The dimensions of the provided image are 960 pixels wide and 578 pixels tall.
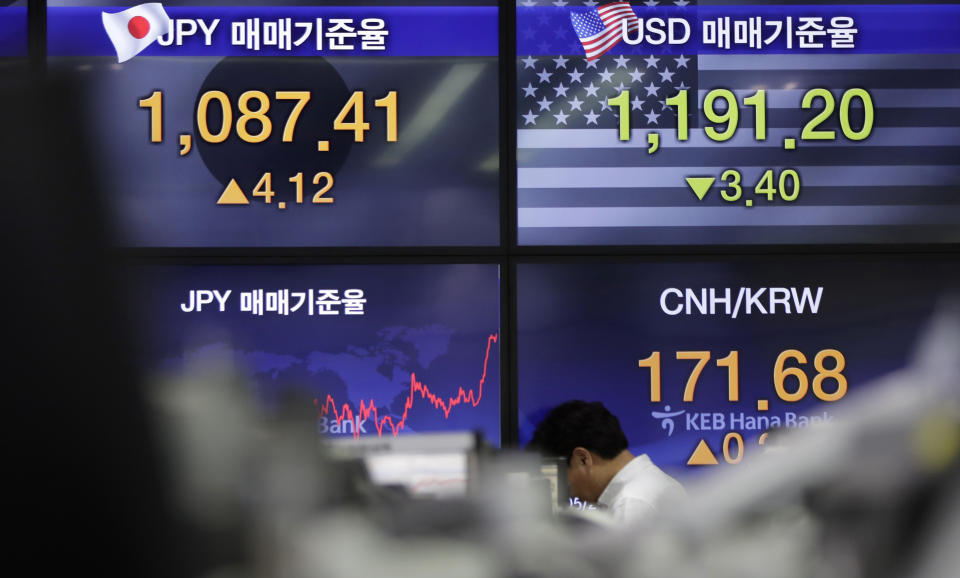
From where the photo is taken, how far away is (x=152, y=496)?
226 millimetres

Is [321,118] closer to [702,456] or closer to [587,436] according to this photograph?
[587,436]

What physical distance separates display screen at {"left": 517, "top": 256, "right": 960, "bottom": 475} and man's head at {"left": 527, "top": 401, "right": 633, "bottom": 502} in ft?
0.28

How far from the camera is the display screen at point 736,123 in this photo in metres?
3.44

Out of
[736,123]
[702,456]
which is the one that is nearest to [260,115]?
[736,123]

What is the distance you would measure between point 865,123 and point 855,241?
45 centimetres

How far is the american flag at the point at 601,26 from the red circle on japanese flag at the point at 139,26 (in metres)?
1.58

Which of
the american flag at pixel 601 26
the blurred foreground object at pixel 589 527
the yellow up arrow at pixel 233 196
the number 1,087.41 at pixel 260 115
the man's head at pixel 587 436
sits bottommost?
the man's head at pixel 587 436

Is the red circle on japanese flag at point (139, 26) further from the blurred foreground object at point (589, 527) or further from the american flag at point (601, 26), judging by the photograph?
the blurred foreground object at point (589, 527)

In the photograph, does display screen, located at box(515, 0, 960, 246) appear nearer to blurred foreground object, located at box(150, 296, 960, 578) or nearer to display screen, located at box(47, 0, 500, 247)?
display screen, located at box(47, 0, 500, 247)

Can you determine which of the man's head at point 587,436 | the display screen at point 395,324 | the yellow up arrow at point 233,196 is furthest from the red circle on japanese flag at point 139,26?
the man's head at point 587,436

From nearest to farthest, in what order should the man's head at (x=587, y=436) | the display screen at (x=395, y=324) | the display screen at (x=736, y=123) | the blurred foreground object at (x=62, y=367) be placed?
the blurred foreground object at (x=62, y=367), the man's head at (x=587, y=436), the display screen at (x=395, y=324), the display screen at (x=736, y=123)

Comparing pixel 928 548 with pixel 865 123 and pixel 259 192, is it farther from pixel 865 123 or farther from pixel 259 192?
pixel 865 123

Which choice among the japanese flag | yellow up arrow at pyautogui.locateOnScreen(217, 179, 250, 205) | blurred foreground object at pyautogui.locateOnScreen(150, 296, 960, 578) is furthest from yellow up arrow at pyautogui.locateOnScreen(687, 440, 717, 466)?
blurred foreground object at pyautogui.locateOnScreen(150, 296, 960, 578)

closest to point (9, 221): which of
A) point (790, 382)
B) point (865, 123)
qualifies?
point (790, 382)
